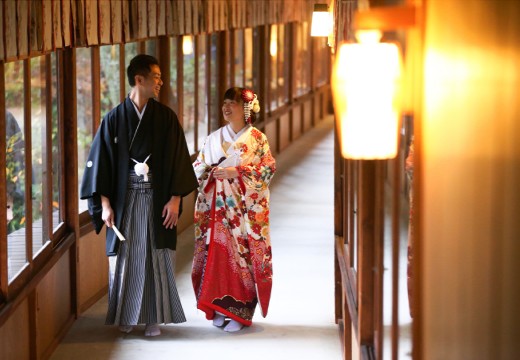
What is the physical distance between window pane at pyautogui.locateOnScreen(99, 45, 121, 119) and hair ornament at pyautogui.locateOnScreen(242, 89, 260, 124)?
174 cm

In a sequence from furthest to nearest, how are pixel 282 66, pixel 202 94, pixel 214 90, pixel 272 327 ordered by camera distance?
1. pixel 282 66
2. pixel 214 90
3. pixel 202 94
4. pixel 272 327

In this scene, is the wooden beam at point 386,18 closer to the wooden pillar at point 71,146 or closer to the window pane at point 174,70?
the wooden pillar at point 71,146

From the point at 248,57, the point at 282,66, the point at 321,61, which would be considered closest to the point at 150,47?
the point at 248,57

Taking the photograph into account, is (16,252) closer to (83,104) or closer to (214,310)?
(214,310)

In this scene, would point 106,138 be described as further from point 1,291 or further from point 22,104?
point 1,291

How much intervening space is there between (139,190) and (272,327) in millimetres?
1422

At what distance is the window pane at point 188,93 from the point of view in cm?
1088

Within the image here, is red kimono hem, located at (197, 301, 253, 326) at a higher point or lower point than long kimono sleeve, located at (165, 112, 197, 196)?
lower

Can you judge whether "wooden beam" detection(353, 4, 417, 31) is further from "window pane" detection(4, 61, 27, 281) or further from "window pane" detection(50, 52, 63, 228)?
"window pane" detection(50, 52, 63, 228)

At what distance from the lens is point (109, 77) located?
855 cm

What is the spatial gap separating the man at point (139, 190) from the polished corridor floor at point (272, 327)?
25cm

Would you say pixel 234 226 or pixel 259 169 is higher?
pixel 259 169

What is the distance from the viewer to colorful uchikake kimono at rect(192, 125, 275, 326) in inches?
283

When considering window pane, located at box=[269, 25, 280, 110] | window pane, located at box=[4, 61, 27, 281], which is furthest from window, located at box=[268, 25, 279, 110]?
window pane, located at box=[4, 61, 27, 281]
